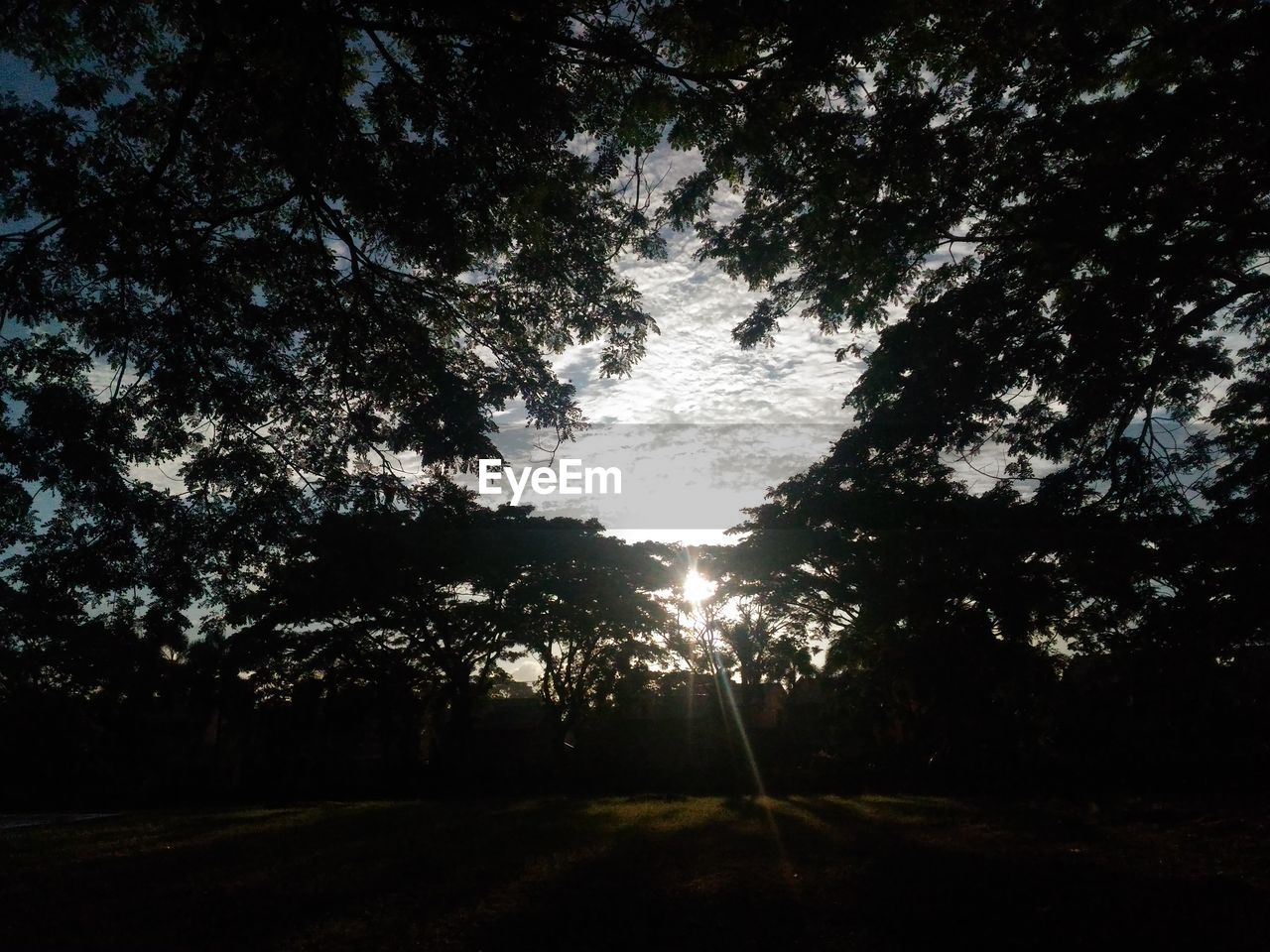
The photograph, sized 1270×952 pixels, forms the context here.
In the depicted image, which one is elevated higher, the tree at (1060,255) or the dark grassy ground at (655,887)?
the tree at (1060,255)

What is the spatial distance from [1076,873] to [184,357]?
387 inches

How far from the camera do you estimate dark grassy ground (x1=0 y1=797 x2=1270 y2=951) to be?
5062 mm

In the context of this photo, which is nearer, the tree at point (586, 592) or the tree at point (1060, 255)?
the tree at point (1060, 255)

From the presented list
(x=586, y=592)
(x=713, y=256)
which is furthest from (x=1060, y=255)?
(x=586, y=592)

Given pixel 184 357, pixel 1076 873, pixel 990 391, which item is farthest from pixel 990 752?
pixel 184 357

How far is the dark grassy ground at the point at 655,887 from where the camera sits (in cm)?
506

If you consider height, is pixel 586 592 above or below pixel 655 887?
above

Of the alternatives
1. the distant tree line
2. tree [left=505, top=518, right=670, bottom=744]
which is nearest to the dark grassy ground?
the distant tree line

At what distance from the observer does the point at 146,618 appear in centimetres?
764

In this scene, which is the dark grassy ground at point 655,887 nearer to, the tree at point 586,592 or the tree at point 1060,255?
the tree at point 1060,255

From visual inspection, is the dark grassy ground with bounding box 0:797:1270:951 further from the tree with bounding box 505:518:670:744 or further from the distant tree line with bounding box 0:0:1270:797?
the tree with bounding box 505:518:670:744

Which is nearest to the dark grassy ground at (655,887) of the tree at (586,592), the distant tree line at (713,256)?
the distant tree line at (713,256)

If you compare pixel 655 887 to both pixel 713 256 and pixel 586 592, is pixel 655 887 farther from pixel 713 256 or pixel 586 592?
pixel 586 592

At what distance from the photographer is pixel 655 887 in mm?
6508
